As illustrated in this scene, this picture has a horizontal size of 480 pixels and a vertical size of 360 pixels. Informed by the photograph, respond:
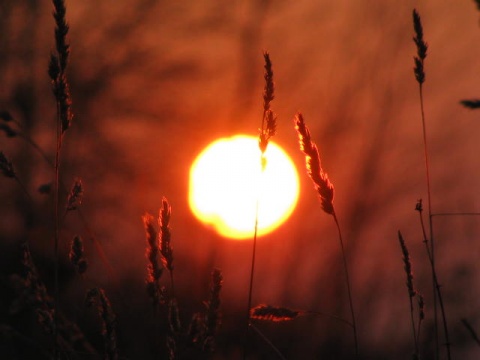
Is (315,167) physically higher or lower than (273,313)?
higher

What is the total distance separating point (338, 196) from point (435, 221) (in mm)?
594

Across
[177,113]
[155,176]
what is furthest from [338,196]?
[177,113]

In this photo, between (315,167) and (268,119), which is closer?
(315,167)

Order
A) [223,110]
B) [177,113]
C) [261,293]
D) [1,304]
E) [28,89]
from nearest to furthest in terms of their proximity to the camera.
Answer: [261,293] < [223,110] < [28,89] < [1,304] < [177,113]

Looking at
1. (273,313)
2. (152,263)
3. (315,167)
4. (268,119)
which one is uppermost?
(268,119)

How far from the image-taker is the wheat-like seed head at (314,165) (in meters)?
1.85

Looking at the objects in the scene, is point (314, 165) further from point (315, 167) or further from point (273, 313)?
point (273, 313)

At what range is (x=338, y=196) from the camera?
3.86m

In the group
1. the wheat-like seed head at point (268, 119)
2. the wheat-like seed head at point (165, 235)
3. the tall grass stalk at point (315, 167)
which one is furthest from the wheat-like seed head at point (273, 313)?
the wheat-like seed head at point (268, 119)

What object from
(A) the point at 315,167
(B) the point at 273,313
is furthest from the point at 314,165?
(B) the point at 273,313

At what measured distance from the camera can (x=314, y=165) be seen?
6.13 ft

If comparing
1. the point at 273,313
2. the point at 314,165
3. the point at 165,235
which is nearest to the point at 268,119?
the point at 314,165

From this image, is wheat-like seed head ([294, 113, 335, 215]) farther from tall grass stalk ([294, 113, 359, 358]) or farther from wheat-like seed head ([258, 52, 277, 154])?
wheat-like seed head ([258, 52, 277, 154])

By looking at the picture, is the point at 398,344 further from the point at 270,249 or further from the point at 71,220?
the point at 71,220
